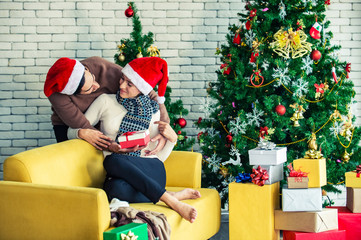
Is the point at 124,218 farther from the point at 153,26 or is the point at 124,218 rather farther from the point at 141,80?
the point at 153,26

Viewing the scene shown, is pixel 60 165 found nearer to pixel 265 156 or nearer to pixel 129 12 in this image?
pixel 265 156

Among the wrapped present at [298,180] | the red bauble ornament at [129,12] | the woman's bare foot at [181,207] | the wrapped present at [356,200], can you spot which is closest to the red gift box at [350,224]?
the wrapped present at [356,200]

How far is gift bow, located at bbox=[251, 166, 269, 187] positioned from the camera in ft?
10.1

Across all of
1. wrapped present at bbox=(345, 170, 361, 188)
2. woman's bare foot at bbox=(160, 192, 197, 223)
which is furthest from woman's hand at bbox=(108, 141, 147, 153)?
wrapped present at bbox=(345, 170, 361, 188)

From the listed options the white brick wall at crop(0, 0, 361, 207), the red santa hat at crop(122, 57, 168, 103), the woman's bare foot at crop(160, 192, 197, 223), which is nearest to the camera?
the woman's bare foot at crop(160, 192, 197, 223)

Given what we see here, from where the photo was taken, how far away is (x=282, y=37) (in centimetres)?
350

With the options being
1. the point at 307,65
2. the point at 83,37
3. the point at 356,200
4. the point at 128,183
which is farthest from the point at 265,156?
the point at 83,37

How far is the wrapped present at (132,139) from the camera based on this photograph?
3006 mm

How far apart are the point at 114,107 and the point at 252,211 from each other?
114cm

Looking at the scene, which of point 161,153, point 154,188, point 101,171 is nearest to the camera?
point 154,188

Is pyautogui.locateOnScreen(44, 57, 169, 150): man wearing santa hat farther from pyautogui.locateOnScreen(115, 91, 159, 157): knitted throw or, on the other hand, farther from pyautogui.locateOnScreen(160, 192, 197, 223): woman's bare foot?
pyautogui.locateOnScreen(160, 192, 197, 223): woman's bare foot

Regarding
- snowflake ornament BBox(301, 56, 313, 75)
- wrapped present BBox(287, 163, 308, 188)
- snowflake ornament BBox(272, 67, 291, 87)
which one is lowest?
wrapped present BBox(287, 163, 308, 188)

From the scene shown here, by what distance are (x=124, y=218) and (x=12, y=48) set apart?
2774 millimetres

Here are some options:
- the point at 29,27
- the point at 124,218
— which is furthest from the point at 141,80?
the point at 29,27
